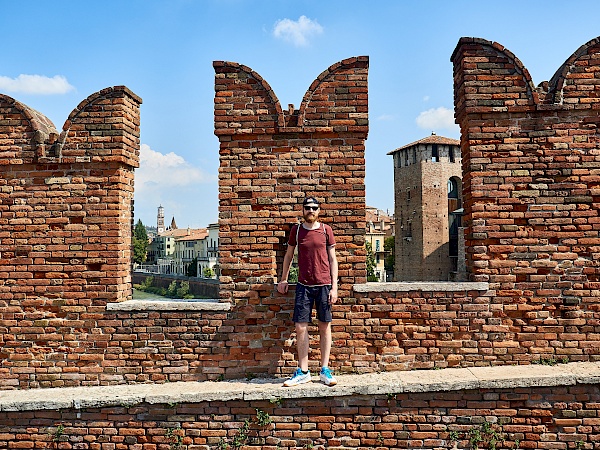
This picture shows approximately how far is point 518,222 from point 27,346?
609 cm

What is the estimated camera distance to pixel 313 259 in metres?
5.07

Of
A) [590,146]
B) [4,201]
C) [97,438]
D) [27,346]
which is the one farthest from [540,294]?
[4,201]

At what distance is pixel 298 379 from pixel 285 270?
1.21 m

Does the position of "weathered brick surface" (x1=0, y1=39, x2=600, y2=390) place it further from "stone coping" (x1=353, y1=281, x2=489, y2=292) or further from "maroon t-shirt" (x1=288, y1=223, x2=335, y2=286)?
"maroon t-shirt" (x1=288, y1=223, x2=335, y2=286)

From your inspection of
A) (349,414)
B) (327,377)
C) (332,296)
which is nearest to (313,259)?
(332,296)

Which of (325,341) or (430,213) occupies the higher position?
(430,213)

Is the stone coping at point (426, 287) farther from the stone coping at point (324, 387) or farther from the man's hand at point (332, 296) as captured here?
the stone coping at point (324, 387)

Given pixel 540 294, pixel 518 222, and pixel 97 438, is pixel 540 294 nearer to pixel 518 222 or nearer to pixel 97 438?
pixel 518 222

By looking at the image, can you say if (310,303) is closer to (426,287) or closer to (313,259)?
(313,259)

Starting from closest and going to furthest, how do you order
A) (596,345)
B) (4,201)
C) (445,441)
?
(445,441)
(596,345)
(4,201)

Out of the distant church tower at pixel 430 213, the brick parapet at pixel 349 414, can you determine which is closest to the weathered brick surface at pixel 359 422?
the brick parapet at pixel 349 414

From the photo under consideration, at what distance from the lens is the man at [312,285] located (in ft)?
16.6

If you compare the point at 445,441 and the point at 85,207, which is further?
the point at 85,207

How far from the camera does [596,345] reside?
207 inches
